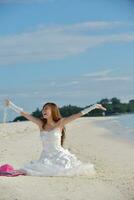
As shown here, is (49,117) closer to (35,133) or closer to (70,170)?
(70,170)

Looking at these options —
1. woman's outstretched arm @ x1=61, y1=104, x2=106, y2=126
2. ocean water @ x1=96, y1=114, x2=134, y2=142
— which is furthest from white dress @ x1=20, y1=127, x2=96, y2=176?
ocean water @ x1=96, y1=114, x2=134, y2=142

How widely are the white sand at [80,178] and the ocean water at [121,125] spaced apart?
0.81ft

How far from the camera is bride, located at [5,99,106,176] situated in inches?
256

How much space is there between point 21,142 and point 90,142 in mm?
1007

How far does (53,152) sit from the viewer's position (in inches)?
266

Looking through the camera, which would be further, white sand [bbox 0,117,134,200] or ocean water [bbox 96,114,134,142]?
ocean water [bbox 96,114,134,142]

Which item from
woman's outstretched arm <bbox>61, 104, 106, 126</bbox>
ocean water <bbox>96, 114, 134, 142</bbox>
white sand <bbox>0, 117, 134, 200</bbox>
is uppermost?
ocean water <bbox>96, 114, 134, 142</bbox>

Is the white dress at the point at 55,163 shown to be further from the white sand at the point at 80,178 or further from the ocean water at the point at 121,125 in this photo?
the ocean water at the point at 121,125

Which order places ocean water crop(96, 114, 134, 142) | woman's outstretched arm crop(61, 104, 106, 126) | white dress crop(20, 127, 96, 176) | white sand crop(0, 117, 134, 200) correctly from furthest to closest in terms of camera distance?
ocean water crop(96, 114, 134, 142) < white dress crop(20, 127, 96, 176) < woman's outstretched arm crop(61, 104, 106, 126) < white sand crop(0, 117, 134, 200)

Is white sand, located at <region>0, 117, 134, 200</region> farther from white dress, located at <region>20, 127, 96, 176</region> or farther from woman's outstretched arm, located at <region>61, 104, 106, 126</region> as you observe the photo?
woman's outstretched arm, located at <region>61, 104, 106, 126</region>

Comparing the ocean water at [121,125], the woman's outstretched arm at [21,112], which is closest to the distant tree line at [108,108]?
the woman's outstretched arm at [21,112]

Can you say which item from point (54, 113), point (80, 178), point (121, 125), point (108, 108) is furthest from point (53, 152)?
point (121, 125)

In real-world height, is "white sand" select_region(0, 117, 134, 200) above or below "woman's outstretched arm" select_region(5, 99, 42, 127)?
below

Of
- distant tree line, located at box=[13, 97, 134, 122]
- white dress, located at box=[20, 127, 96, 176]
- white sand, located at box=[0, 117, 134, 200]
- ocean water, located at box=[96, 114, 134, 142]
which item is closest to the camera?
white sand, located at box=[0, 117, 134, 200]
